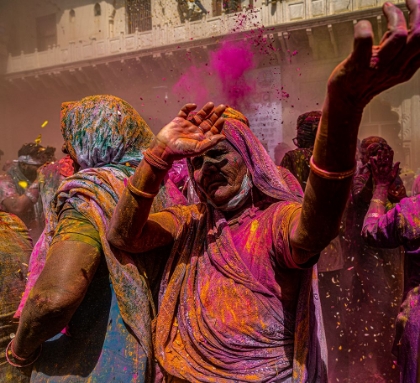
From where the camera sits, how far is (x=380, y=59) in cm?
118

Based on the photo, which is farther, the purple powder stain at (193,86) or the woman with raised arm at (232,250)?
the purple powder stain at (193,86)

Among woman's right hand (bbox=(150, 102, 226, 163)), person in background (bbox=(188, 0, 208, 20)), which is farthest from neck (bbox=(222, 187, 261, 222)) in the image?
person in background (bbox=(188, 0, 208, 20))

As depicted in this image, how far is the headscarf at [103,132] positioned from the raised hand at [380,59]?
1.19 metres

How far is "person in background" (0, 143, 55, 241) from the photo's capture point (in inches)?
225

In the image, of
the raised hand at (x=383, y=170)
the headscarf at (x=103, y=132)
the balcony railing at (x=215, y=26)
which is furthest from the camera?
the balcony railing at (x=215, y=26)

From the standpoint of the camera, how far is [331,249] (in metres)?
3.88

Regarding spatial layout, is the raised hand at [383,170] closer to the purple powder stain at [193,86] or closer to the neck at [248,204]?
the neck at [248,204]

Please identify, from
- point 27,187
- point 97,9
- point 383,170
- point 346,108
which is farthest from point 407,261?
point 97,9

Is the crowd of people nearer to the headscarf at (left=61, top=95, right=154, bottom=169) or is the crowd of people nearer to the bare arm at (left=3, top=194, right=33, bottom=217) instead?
the headscarf at (left=61, top=95, right=154, bottom=169)

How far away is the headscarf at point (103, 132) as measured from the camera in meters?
2.14

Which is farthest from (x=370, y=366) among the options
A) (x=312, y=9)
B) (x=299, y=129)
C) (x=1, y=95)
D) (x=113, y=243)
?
(x=1, y=95)

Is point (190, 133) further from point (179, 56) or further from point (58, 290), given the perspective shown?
point (179, 56)

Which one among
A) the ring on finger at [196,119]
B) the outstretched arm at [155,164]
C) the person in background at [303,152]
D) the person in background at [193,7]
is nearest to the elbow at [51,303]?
the outstretched arm at [155,164]

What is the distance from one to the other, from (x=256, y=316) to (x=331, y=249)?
2.27m
